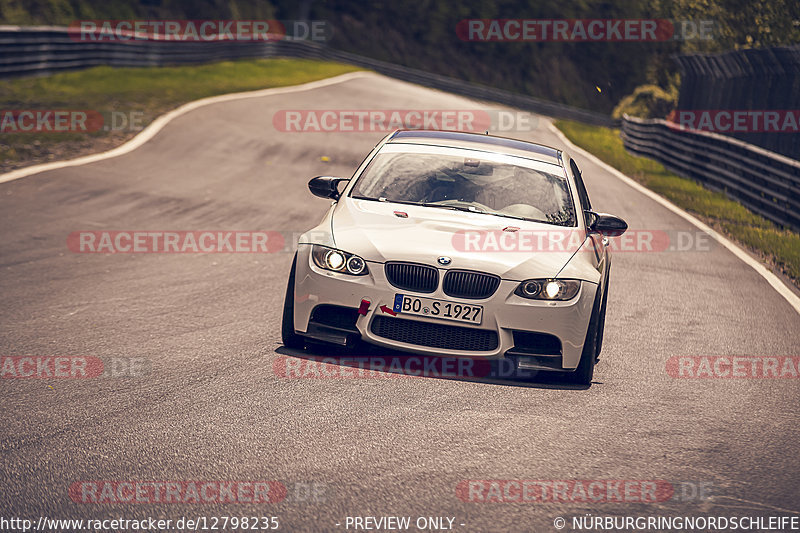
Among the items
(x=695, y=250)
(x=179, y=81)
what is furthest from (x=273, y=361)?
(x=179, y=81)

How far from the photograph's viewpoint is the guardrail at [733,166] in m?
16.0

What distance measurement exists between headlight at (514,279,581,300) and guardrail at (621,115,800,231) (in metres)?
10.0

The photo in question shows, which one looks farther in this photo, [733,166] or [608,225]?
[733,166]

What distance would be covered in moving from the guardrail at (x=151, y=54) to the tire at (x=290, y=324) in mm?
18703

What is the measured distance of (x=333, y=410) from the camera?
18.9ft

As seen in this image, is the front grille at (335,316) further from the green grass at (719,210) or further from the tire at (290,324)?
the green grass at (719,210)

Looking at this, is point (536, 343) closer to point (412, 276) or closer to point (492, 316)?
point (492, 316)

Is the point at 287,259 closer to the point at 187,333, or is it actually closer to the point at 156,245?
the point at 156,245

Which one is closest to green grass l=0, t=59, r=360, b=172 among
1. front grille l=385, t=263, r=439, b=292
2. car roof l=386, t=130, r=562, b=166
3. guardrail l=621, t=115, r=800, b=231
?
car roof l=386, t=130, r=562, b=166

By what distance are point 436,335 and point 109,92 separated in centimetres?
2081

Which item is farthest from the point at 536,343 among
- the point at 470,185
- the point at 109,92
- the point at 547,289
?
the point at 109,92

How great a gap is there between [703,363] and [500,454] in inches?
121

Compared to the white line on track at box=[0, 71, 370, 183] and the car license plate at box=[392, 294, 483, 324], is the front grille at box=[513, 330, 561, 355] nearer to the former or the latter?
the car license plate at box=[392, 294, 483, 324]

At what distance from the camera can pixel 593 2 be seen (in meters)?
85.9
